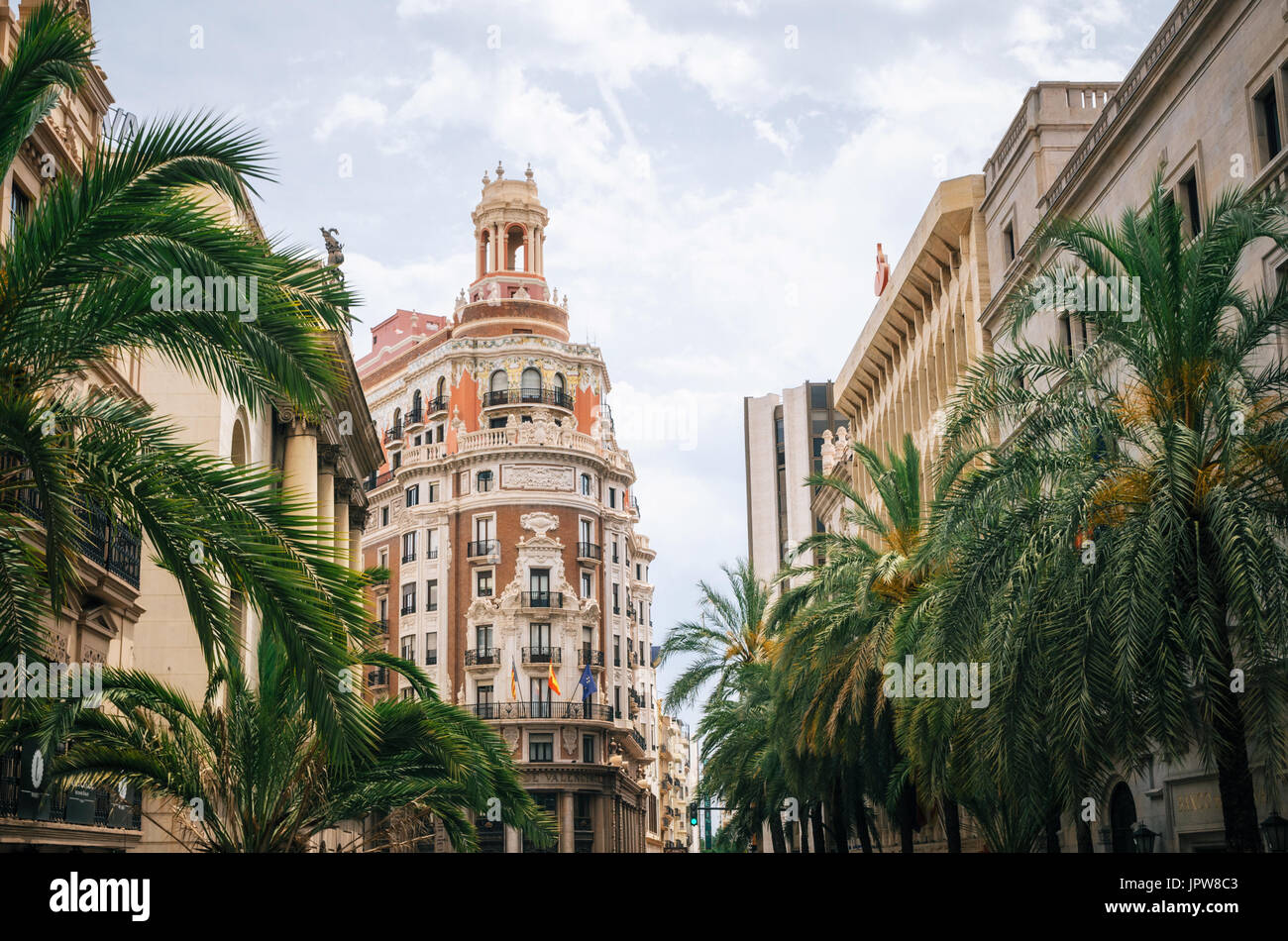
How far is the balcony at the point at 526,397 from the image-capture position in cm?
8519

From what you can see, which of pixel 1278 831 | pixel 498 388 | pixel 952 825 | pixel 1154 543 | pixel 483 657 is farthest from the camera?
pixel 498 388

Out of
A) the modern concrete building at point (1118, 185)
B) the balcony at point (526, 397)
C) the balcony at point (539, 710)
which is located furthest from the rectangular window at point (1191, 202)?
the balcony at point (526, 397)

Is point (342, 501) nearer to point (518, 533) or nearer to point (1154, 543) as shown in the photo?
point (518, 533)

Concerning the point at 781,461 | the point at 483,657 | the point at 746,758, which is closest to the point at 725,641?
the point at 746,758

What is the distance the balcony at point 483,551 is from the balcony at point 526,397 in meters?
8.17

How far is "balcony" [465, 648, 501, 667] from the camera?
268 feet

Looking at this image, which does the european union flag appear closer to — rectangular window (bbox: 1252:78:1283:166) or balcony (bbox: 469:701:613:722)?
balcony (bbox: 469:701:613:722)

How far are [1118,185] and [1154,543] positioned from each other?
16.7 m

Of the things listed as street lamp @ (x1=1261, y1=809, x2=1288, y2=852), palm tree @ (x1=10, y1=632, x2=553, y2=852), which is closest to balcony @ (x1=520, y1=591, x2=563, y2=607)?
palm tree @ (x1=10, y1=632, x2=553, y2=852)

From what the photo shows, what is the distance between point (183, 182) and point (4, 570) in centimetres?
390

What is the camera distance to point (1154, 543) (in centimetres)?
1700

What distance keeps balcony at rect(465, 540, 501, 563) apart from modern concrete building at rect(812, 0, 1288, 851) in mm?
33513

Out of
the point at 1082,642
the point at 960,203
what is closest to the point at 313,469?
the point at 960,203

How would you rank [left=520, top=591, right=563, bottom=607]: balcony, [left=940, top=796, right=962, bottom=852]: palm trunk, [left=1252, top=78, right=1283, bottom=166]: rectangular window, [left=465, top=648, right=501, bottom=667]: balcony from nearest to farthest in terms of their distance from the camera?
[left=1252, top=78, right=1283, bottom=166]: rectangular window
[left=940, top=796, right=962, bottom=852]: palm trunk
[left=465, top=648, right=501, bottom=667]: balcony
[left=520, top=591, right=563, bottom=607]: balcony
